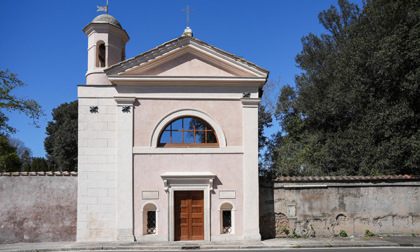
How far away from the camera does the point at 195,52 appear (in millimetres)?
14359

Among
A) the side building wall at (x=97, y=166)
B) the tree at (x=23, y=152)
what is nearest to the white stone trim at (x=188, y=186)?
the side building wall at (x=97, y=166)

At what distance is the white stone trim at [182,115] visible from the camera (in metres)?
14.0

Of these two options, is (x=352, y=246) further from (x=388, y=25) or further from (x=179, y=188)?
(x=388, y=25)

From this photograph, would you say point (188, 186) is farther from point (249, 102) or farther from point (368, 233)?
point (368, 233)

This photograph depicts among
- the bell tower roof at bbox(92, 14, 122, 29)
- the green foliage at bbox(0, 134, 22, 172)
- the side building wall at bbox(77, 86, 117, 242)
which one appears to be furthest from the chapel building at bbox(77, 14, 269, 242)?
the green foliage at bbox(0, 134, 22, 172)

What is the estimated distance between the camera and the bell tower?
16422 millimetres

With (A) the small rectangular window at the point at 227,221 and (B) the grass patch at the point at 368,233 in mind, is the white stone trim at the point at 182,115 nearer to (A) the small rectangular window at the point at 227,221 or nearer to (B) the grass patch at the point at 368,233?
(A) the small rectangular window at the point at 227,221

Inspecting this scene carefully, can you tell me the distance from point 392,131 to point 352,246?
24.1 ft

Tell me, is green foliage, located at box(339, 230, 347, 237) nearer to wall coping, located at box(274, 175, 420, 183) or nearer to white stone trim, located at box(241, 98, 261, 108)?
wall coping, located at box(274, 175, 420, 183)

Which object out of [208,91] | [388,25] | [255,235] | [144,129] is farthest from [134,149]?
[388,25]

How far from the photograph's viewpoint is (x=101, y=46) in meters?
17.2

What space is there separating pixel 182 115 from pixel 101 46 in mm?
5945

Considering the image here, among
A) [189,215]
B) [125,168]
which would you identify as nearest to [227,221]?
[189,215]

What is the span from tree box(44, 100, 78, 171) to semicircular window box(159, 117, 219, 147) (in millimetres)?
Answer: 29641
